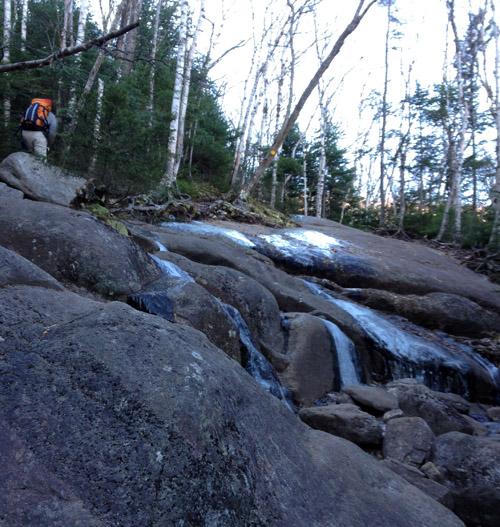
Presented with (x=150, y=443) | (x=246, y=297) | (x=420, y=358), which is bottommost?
(x=420, y=358)

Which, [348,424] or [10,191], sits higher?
[10,191]

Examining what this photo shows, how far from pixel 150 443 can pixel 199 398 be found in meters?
0.31

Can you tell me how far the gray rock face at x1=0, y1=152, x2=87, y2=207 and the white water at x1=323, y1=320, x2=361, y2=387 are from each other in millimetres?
4432

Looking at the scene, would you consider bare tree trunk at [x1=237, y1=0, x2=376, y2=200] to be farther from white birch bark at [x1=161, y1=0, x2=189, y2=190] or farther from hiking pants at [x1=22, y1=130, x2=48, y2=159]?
hiking pants at [x1=22, y1=130, x2=48, y2=159]

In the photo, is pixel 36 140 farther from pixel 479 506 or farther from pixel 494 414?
pixel 494 414

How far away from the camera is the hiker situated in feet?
24.7

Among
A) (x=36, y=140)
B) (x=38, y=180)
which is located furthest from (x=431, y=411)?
(x=36, y=140)

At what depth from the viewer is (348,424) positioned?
13.6ft

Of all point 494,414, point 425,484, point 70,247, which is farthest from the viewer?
point 494,414

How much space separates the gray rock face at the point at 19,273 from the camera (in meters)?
2.87

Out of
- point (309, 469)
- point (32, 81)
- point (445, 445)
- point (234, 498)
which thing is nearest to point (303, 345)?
point (445, 445)

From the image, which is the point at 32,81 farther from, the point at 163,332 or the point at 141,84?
the point at 163,332

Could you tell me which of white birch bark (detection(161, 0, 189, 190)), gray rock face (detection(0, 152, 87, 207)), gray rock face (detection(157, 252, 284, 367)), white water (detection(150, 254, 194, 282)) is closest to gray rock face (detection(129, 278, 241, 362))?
white water (detection(150, 254, 194, 282))

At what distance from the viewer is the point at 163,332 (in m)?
2.51
